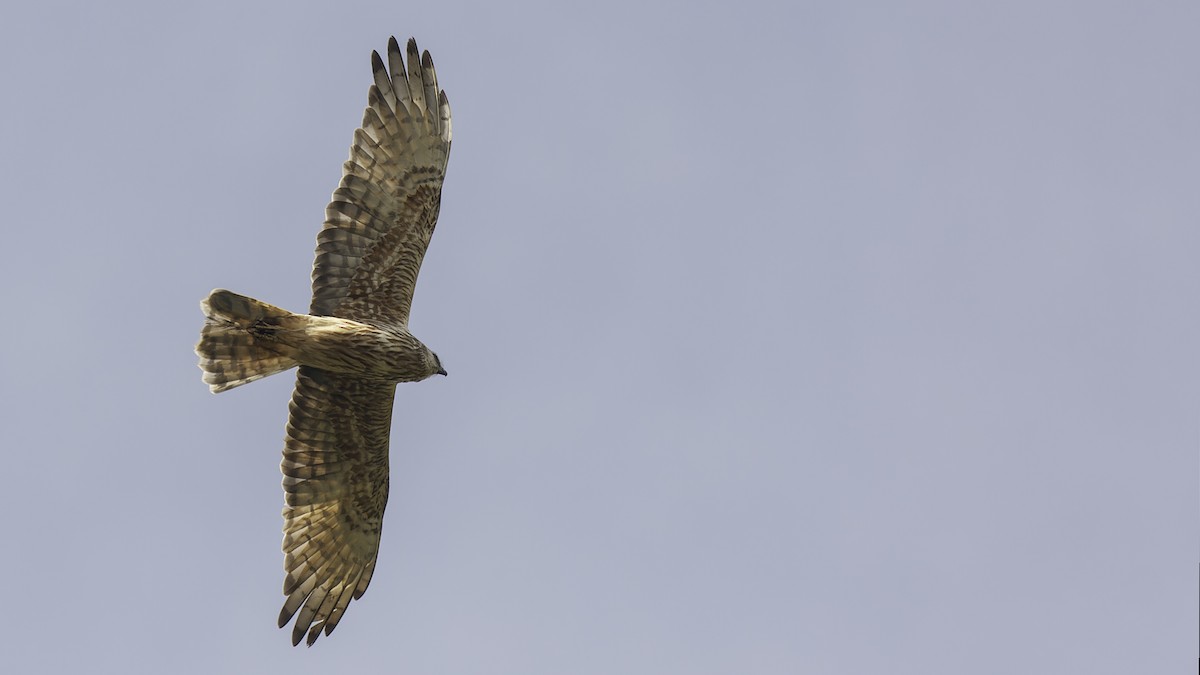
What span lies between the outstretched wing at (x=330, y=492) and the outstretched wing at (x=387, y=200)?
2.95 feet

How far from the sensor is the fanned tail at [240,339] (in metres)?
14.7

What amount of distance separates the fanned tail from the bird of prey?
0.4 inches

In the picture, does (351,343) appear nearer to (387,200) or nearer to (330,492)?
(387,200)

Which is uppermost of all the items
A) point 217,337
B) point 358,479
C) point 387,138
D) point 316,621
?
point 387,138

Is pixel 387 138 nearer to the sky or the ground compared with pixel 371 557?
nearer to the sky

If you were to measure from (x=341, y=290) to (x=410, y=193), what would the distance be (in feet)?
4.03

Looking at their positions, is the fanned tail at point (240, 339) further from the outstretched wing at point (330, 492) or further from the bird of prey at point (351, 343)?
the outstretched wing at point (330, 492)

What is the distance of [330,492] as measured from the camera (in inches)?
645

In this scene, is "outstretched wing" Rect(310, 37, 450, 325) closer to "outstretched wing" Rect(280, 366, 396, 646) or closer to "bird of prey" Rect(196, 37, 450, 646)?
"bird of prey" Rect(196, 37, 450, 646)

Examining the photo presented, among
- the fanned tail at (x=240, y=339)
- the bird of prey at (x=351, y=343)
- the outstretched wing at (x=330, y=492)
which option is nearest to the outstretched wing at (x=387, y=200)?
the bird of prey at (x=351, y=343)

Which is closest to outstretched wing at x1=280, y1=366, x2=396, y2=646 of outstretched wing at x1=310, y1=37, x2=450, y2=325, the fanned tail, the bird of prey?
the bird of prey

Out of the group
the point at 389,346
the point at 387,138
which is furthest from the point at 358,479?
the point at 387,138

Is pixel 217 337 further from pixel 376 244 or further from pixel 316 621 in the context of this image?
pixel 316 621

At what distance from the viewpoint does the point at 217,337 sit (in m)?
14.9
